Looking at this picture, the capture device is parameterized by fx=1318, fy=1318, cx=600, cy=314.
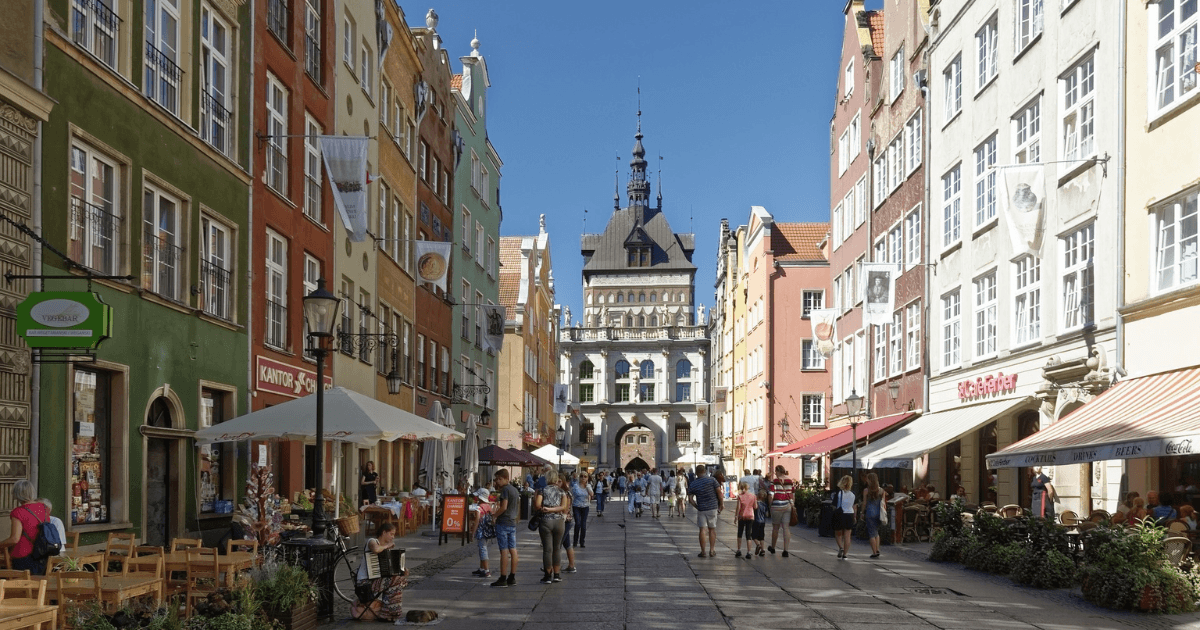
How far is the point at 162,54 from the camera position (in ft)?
59.4

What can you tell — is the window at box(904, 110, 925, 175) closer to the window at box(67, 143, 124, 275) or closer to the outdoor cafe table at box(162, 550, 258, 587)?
the window at box(67, 143, 124, 275)

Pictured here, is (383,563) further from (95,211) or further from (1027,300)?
(1027,300)

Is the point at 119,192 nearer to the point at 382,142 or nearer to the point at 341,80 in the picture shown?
the point at 341,80

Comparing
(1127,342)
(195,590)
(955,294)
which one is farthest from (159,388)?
(955,294)

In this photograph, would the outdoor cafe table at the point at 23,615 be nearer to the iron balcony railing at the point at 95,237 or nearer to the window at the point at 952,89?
the iron balcony railing at the point at 95,237

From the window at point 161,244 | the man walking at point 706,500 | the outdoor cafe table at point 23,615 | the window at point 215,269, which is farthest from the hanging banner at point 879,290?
the outdoor cafe table at point 23,615

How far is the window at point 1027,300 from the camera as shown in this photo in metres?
25.0

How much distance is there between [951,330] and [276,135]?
54.3 ft

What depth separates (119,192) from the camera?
16672 mm

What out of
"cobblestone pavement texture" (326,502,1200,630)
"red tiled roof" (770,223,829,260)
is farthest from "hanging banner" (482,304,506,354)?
"red tiled roof" (770,223,829,260)

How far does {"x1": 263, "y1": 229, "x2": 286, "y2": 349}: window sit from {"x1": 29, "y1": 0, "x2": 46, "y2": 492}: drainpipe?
Answer: 29.7 ft

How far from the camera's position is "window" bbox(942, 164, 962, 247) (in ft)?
99.5

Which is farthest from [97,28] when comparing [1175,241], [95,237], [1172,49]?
[1175,241]

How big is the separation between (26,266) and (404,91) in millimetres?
23720
